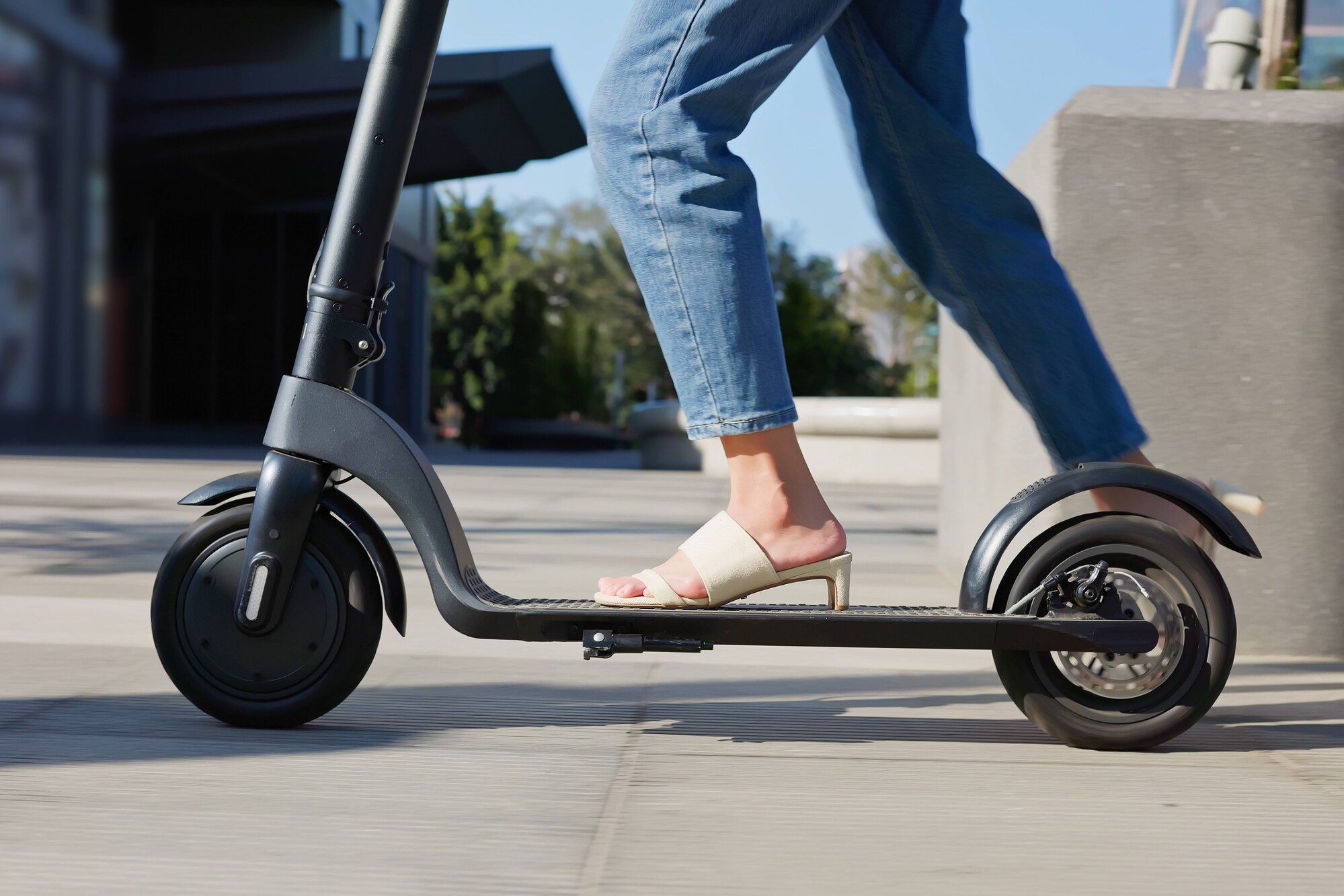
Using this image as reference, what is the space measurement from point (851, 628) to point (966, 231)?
712 millimetres

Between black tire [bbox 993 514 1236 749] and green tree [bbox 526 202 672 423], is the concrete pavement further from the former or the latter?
green tree [bbox 526 202 672 423]

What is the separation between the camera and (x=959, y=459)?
455 centimetres

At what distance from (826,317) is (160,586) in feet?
151

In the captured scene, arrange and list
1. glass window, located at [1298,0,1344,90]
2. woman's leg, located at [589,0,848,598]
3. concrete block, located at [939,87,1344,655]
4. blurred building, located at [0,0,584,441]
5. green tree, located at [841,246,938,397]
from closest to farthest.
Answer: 1. woman's leg, located at [589,0,848,598]
2. concrete block, located at [939,87,1344,655]
3. glass window, located at [1298,0,1344,90]
4. blurred building, located at [0,0,584,441]
5. green tree, located at [841,246,938,397]

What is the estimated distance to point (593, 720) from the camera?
2.29 metres

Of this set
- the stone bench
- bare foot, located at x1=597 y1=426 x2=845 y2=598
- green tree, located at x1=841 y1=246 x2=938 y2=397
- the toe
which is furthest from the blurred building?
green tree, located at x1=841 y1=246 x2=938 y2=397

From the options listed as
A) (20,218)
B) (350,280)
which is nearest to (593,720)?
(350,280)

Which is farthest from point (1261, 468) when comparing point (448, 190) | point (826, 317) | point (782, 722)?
point (826, 317)

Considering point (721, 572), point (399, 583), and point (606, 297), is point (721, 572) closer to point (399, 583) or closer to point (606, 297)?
point (399, 583)

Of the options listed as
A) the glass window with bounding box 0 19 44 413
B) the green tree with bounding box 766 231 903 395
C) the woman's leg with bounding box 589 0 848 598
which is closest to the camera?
the woman's leg with bounding box 589 0 848 598

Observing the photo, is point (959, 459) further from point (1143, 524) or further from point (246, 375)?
point (246, 375)

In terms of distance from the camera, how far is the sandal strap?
2020 mm

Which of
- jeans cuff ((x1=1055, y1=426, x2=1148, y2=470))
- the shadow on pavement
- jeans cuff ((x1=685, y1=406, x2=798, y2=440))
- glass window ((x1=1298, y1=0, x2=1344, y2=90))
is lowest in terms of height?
the shadow on pavement

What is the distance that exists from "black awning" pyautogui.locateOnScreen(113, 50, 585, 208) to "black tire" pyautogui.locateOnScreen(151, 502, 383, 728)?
703 inches
